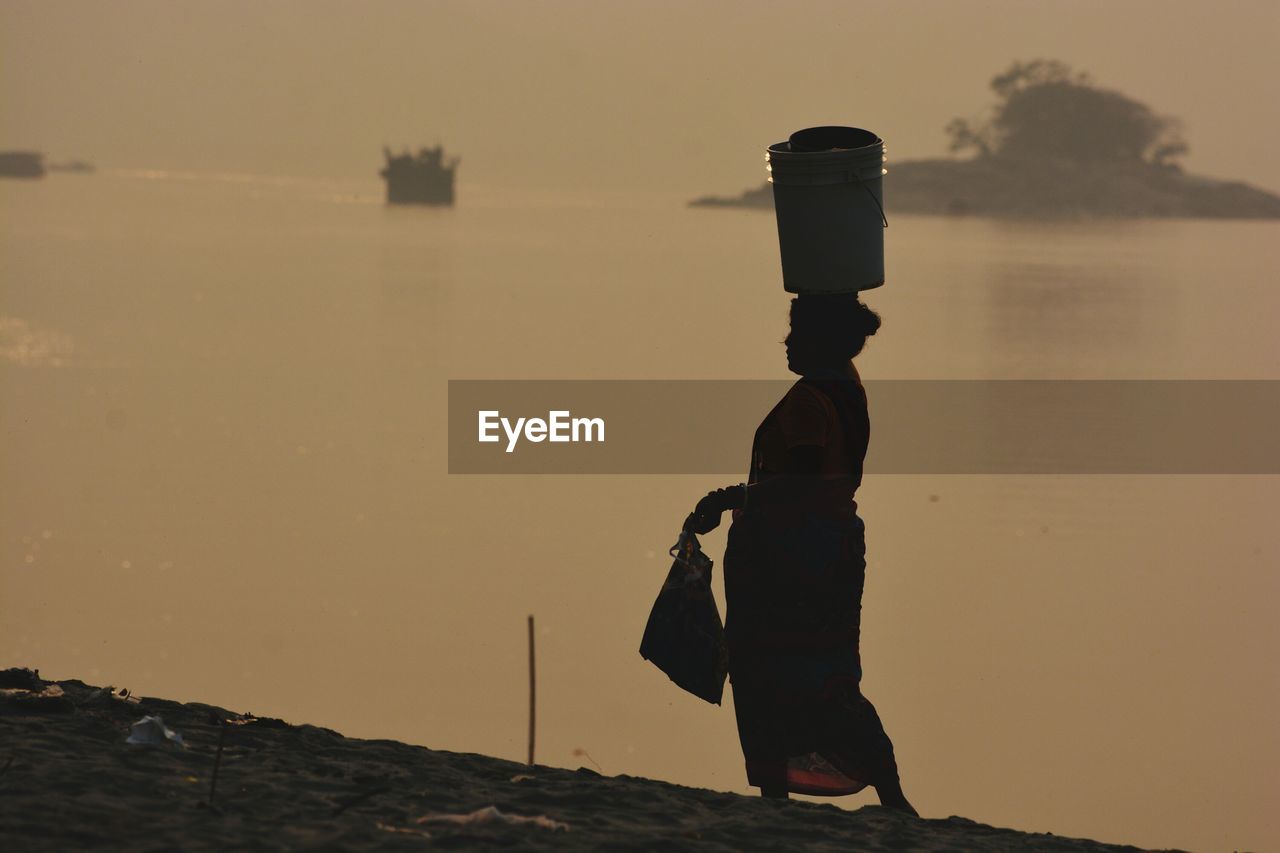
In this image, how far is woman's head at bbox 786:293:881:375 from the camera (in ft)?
22.3

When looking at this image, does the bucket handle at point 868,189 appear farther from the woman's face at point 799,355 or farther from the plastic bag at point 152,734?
the plastic bag at point 152,734

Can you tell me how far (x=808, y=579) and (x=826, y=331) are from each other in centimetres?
82

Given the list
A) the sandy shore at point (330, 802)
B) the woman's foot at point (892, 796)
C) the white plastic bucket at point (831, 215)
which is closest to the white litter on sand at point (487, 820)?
the sandy shore at point (330, 802)

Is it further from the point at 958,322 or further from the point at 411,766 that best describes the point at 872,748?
the point at 958,322

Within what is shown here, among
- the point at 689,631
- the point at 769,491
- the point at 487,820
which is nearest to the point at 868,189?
the point at 769,491

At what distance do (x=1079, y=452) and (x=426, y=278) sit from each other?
37.8 m

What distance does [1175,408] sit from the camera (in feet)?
104

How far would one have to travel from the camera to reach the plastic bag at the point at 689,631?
683cm

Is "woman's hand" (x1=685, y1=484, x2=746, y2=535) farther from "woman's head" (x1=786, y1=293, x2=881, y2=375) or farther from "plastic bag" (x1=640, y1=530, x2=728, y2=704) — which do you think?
"woman's head" (x1=786, y1=293, x2=881, y2=375)

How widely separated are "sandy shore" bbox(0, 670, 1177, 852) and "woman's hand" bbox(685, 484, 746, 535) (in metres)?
0.87

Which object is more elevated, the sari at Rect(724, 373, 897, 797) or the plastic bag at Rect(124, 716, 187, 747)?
the sari at Rect(724, 373, 897, 797)

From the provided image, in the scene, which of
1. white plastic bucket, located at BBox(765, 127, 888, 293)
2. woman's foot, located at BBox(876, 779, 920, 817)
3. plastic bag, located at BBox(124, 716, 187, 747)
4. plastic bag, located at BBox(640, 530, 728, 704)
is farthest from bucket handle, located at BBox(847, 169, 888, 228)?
plastic bag, located at BBox(124, 716, 187, 747)

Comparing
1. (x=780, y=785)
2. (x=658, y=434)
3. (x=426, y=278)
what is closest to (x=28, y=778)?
(x=780, y=785)

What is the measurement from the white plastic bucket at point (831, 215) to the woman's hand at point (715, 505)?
2.35 feet
